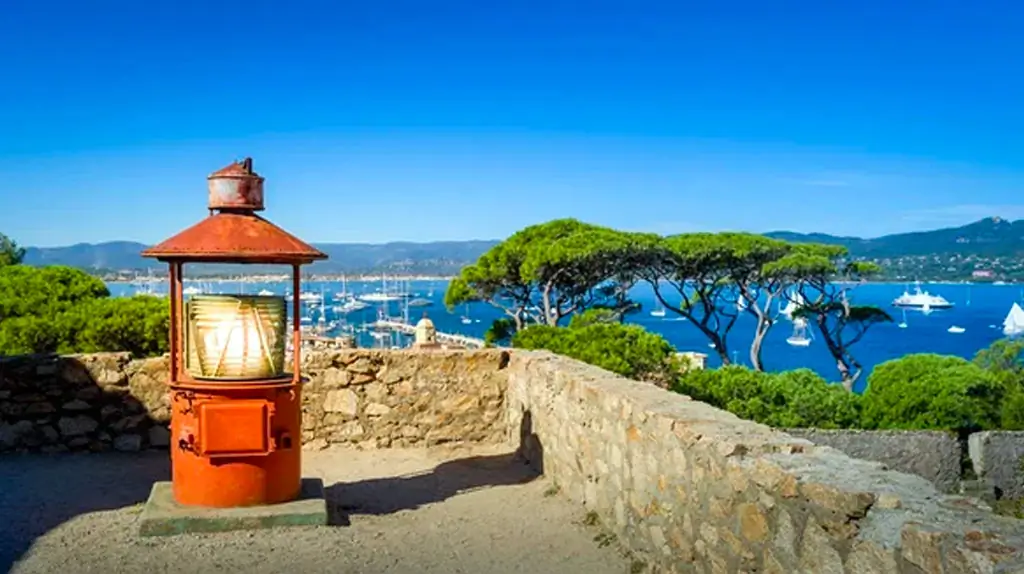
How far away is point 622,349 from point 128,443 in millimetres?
9856

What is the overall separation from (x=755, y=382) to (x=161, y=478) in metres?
14.4

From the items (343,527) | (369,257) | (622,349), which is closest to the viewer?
(343,527)

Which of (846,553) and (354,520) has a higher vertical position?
(846,553)

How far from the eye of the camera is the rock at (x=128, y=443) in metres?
8.66

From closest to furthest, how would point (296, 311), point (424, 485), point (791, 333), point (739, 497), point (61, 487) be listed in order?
point (739, 497) → point (296, 311) → point (61, 487) → point (424, 485) → point (791, 333)

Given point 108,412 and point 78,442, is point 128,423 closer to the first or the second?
point 108,412

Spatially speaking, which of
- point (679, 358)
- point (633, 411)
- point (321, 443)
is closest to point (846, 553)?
point (633, 411)

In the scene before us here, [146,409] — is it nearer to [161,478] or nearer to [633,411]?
[161,478]

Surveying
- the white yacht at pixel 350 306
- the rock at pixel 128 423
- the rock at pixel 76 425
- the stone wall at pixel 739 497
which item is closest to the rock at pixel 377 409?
the rock at pixel 128 423

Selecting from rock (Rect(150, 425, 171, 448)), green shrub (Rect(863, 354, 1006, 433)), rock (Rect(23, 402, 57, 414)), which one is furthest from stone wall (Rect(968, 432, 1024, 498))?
rock (Rect(23, 402, 57, 414))

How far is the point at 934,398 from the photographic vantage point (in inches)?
797

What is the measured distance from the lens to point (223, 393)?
611cm

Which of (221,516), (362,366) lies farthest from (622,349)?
(221,516)

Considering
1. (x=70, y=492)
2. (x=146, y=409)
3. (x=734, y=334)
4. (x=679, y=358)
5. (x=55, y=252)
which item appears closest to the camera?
(x=70, y=492)
